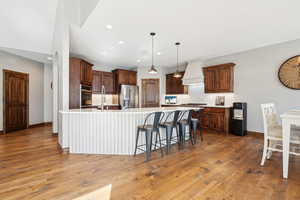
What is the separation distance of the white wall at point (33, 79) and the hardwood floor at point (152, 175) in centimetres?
339

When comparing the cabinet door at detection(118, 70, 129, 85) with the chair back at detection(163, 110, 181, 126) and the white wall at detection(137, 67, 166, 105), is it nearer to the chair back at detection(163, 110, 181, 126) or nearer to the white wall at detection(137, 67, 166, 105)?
the white wall at detection(137, 67, 166, 105)

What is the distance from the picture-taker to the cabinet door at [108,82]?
688cm

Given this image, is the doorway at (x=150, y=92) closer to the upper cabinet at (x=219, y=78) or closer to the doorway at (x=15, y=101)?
the upper cabinet at (x=219, y=78)

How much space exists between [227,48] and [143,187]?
4.69 meters

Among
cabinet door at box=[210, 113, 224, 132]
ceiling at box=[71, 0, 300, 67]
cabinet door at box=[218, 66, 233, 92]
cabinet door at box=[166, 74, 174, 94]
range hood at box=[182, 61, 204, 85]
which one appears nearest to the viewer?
ceiling at box=[71, 0, 300, 67]

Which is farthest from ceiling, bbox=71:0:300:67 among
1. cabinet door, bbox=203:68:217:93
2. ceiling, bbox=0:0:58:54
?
ceiling, bbox=0:0:58:54

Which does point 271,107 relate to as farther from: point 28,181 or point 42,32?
point 42,32

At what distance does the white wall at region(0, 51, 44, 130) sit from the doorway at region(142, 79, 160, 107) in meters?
4.55

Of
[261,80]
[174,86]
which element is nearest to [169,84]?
[174,86]

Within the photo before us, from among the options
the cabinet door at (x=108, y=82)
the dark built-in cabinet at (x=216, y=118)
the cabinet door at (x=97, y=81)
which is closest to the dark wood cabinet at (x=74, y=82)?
the cabinet door at (x=97, y=81)

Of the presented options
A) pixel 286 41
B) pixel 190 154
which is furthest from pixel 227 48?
pixel 190 154

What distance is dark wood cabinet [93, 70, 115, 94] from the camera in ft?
21.6

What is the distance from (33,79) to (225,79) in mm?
7571

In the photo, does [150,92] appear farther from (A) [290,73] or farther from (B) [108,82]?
(A) [290,73]
